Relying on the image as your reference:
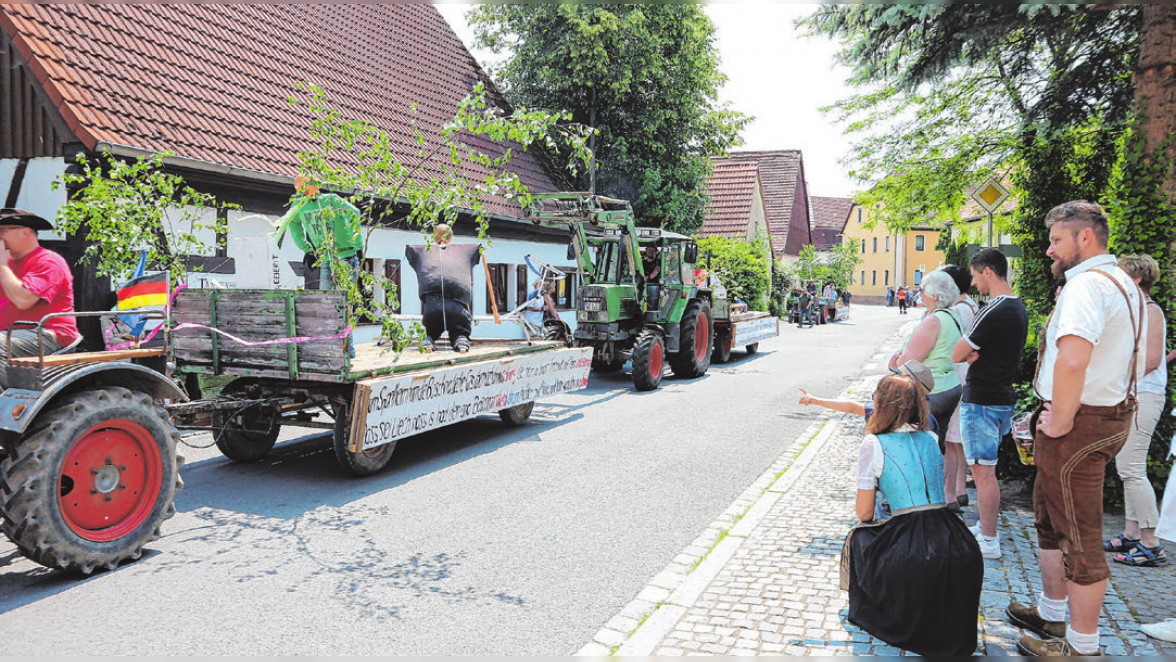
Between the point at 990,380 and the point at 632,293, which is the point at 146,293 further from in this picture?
the point at 632,293

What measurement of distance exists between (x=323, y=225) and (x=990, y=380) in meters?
5.23

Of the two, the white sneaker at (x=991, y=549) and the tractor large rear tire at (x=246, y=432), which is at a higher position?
the tractor large rear tire at (x=246, y=432)

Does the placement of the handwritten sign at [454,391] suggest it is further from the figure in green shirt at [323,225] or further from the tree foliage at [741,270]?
the tree foliage at [741,270]

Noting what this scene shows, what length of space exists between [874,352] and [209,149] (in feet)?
51.3

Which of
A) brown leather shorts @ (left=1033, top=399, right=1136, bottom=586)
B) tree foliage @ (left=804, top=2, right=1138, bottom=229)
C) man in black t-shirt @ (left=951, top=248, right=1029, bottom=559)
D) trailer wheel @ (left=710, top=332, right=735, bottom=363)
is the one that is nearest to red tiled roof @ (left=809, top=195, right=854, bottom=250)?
trailer wheel @ (left=710, top=332, right=735, bottom=363)

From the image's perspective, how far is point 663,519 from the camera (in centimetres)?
562

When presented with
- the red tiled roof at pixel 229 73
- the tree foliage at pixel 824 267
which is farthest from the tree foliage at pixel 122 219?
the tree foliage at pixel 824 267

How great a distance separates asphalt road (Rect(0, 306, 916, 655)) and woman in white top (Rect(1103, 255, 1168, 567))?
2.61m

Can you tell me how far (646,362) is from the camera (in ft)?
39.9

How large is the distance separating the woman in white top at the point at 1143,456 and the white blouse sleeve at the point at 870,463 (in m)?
2.10

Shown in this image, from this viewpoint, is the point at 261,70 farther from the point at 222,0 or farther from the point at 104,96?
the point at 104,96

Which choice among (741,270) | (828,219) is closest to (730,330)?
(741,270)

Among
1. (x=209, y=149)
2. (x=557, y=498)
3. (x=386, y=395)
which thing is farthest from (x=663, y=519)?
(x=209, y=149)

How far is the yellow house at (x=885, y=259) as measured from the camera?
7025cm
